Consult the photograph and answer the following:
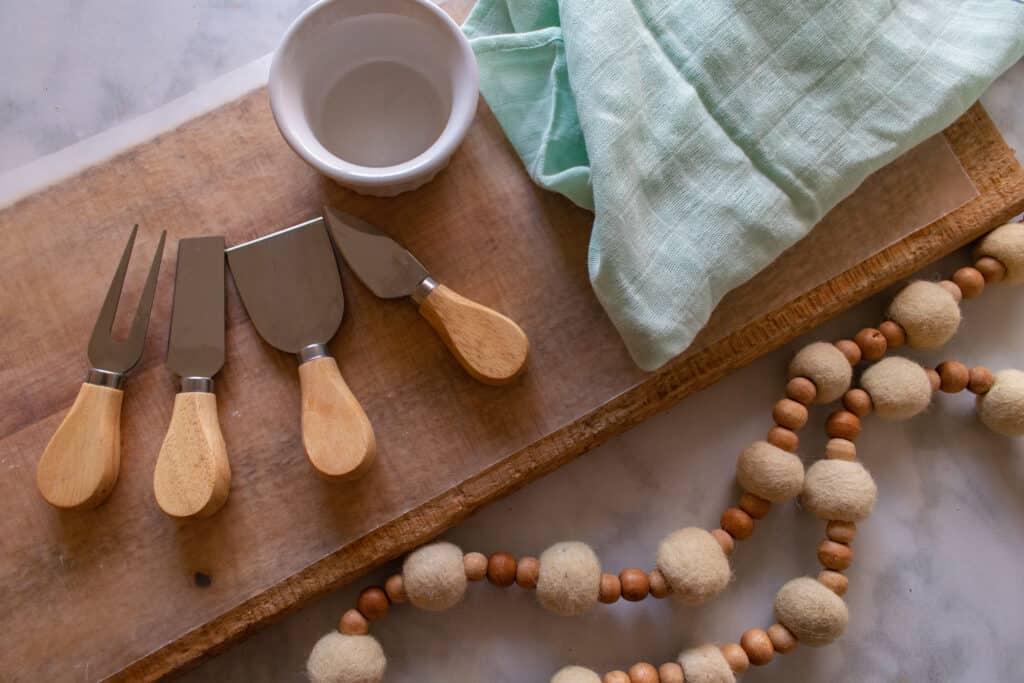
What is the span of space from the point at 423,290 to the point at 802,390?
32 cm

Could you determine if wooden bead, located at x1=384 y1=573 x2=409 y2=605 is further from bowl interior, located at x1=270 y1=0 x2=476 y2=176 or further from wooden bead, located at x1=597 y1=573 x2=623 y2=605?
bowl interior, located at x1=270 y1=0 x2=476 y2=176

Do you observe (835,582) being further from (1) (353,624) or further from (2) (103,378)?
(2) (103,378)

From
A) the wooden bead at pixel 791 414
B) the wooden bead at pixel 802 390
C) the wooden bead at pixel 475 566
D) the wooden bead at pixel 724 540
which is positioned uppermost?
the wooden bead at pixel 802 390

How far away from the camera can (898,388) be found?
2.15ft

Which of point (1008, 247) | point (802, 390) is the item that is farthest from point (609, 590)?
point (1008, 247)

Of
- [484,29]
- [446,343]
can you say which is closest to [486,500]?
[446,343]

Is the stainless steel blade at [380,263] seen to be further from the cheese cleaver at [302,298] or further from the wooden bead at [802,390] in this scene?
the wooden bead at [802,390]

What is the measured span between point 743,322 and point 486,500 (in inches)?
9.8

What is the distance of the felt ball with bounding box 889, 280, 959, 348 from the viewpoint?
0.66 m

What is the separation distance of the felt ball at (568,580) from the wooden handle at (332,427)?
0.16m

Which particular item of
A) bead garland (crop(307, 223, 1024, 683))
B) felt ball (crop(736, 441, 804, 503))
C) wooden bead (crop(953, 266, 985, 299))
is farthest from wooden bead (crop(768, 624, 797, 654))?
wooden bead (crop(953, 266, 985, 299))

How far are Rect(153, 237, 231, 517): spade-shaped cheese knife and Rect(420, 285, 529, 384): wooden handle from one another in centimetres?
17

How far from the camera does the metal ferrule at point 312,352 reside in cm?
Answer: 61

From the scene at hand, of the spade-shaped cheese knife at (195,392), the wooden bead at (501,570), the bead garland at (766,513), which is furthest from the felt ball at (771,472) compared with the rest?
the spade-shaped cheese knife at (195,392)
